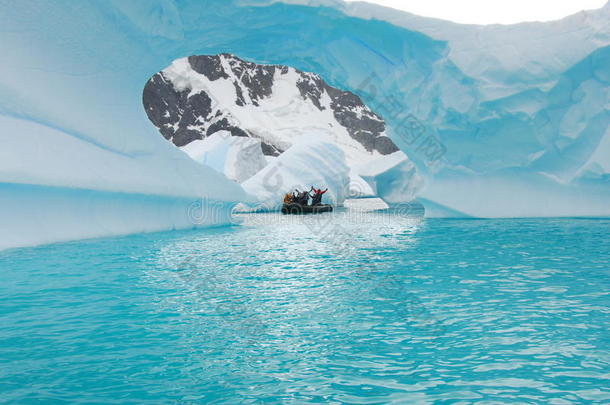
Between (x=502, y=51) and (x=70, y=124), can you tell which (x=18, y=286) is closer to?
(x=70, y=124)

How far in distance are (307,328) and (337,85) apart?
9798 mm

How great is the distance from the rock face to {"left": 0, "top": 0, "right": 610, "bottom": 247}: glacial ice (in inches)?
1867

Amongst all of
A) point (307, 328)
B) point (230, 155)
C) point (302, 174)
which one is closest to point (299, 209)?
point (302, 174)

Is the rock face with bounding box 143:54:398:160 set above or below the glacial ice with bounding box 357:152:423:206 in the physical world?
above

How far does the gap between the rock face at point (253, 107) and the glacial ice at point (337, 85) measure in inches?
1867

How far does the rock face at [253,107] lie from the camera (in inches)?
2657

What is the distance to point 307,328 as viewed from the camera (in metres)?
3.25

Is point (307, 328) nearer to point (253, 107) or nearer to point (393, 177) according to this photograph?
point (393, 177)

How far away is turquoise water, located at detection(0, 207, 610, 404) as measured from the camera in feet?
7.77

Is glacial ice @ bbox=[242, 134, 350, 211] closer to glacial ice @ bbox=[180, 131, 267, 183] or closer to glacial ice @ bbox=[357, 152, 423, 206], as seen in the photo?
glacial ice @ bbox=[357, 152, 423, 206]

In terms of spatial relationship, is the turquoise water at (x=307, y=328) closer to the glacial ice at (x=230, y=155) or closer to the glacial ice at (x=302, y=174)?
the glacial ice at (x=302, y=174)

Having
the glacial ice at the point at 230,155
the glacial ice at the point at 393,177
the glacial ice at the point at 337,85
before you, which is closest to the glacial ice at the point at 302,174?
the glacial ice at the point at 393,177

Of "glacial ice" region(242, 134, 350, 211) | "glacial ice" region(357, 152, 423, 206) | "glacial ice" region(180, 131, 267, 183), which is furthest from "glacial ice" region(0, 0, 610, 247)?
"glacial ice" region(180, 131, 267, 183)

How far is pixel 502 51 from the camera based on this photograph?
10516mm
